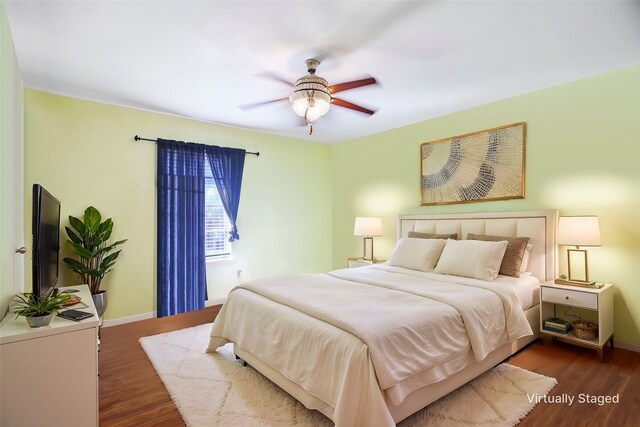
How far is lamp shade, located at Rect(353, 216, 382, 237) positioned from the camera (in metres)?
4.69

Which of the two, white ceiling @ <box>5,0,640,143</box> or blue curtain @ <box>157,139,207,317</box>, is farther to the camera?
blue curtain @ <box>157,139,207,317</box>

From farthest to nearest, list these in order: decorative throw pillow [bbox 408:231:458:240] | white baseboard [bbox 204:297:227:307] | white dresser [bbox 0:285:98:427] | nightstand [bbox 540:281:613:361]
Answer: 1. white baseboard [bbox 204:297:227:307]
2. decorative throw pillow [bbox 408:231:458:240]
3. nightstand [bbox 540:281:613:361]
4. white dresser [bbox 0:285:98:427]

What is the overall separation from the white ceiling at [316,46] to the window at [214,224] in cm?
129

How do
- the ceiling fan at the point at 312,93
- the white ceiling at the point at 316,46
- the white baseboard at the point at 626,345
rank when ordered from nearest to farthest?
the white ceiling at the point at 316,46 → the ceiling fan at the point at 312,93 → the white baseboard at the point at 626,345

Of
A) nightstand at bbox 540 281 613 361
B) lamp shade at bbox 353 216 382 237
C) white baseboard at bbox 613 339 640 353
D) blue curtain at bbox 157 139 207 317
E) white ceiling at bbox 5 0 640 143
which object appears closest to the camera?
white ceiling at bbox 5 0 640 143

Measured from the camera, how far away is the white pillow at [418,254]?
3480mm

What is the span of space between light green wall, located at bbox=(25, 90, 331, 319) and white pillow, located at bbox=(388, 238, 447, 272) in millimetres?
2163

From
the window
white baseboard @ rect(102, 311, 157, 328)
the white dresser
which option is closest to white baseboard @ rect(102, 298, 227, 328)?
white baseboard @ rect(102, 311, 157, 328)

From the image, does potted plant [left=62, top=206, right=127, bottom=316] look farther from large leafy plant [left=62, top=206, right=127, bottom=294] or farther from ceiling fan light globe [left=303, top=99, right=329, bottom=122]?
ceiling fan light globe [left=303, top=99, right=329, bottom=122]

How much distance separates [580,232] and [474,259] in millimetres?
894

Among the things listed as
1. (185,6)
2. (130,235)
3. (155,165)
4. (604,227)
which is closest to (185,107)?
(155,165)

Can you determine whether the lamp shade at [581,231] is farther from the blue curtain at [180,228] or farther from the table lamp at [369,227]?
the blue curtain at [180,228]

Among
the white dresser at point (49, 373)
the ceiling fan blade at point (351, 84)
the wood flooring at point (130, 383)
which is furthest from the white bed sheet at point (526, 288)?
the white dresser at point (49, 373)

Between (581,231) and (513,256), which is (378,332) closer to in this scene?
(513,256)
